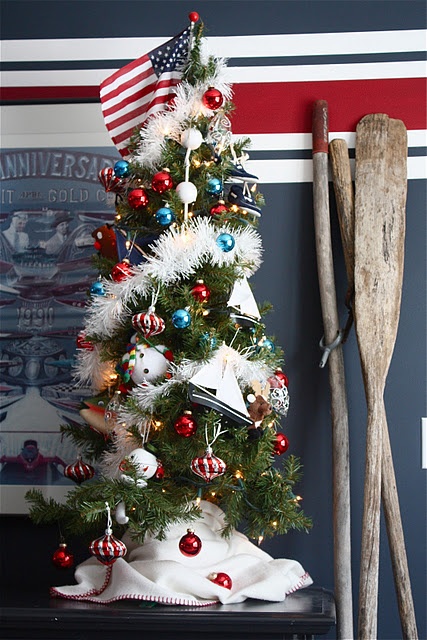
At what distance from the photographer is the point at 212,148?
220 cm

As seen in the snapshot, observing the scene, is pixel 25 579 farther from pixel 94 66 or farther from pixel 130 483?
pixel 94 66

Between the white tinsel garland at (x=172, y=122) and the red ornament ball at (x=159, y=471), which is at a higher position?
the white tinsel garland at (x=172, y=122)

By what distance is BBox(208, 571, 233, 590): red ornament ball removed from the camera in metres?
1.95

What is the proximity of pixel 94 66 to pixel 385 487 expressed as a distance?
165cm

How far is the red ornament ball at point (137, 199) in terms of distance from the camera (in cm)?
210

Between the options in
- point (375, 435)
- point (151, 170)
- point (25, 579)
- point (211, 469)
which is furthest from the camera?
point (25, 579)

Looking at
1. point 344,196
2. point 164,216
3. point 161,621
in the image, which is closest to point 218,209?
point 164,216

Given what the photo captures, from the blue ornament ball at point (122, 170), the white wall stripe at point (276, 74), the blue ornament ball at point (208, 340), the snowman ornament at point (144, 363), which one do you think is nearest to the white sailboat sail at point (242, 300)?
the blue ornament ball at point (208, 340)

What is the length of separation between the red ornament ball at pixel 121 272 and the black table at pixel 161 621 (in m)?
0.79

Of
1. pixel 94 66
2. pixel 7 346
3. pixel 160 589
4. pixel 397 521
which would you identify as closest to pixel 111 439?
pixel 160 589

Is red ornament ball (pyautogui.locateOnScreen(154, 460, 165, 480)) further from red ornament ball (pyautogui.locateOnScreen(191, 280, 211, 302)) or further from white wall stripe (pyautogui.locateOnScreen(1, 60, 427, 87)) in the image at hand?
white wall stripe (pyautogui.locateOnScreen(1, 60, 427, 87))

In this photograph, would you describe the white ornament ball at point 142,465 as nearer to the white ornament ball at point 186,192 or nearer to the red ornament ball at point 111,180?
the white ornament ball at point 186,192

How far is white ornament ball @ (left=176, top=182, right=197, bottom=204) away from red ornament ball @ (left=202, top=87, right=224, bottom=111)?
23 centimetres

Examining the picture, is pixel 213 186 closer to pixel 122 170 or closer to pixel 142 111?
pixel 122 170
